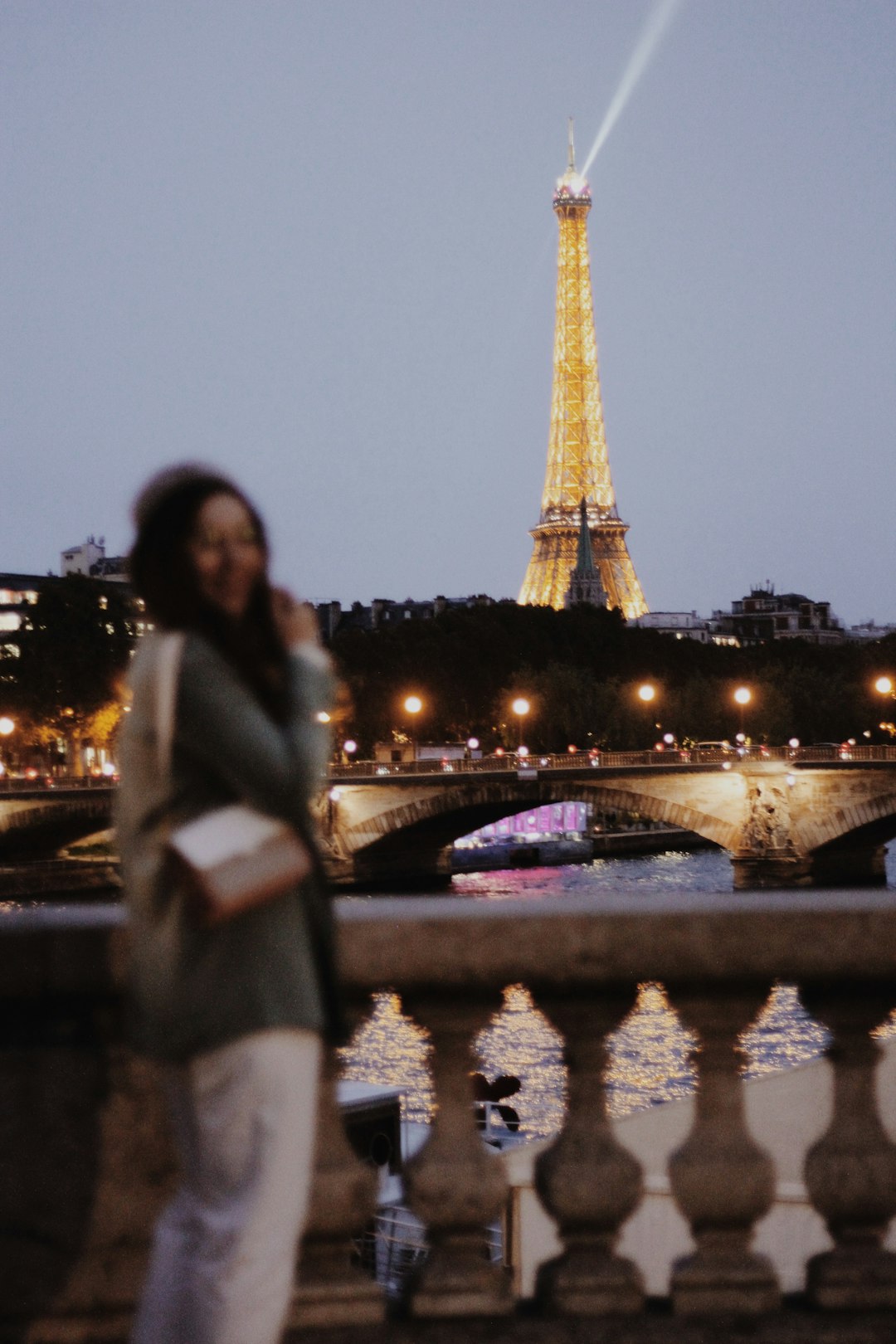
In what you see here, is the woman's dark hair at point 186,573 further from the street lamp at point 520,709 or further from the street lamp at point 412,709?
the street lamp at point 412,709

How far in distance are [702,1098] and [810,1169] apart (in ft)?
0.69

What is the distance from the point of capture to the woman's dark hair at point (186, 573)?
97.3 inches

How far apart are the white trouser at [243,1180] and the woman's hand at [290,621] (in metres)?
0.53

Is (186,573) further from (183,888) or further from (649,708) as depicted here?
(649,708)

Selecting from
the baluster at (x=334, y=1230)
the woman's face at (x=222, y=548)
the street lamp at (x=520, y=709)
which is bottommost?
the baluster at (x=334, y=1230)

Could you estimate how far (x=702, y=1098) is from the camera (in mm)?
3090

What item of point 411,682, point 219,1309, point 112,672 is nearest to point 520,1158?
point 219,1309

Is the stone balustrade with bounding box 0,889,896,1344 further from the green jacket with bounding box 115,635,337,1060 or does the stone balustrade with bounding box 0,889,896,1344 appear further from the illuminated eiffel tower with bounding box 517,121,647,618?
the illuminated eiffel tower with bounding box 517,121,647,618

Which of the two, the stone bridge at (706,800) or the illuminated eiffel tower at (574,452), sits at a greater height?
the illuminated eiffel tower at (574,452)

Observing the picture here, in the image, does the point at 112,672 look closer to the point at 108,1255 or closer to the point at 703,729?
the point at 703,729

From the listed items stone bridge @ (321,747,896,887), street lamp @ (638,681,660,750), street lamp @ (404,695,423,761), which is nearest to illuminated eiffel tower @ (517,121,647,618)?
street lamp @ (638,681,660,750)

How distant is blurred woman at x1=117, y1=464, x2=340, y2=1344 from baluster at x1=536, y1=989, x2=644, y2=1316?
77 centimetres

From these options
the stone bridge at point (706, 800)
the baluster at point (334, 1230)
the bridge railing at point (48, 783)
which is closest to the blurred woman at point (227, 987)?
the baluster at point (334, 1230)

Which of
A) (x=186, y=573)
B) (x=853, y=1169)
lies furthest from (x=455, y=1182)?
(x=186, y=573)
